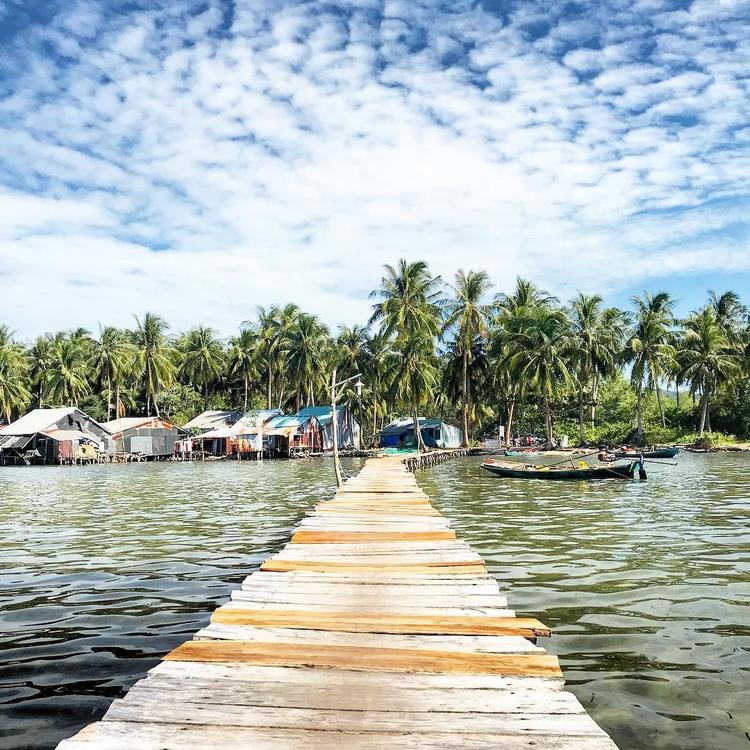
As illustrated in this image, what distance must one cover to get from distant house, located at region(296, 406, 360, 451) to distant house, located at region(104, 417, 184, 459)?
41.4 feet

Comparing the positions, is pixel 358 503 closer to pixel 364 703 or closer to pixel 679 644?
pixel 679 644

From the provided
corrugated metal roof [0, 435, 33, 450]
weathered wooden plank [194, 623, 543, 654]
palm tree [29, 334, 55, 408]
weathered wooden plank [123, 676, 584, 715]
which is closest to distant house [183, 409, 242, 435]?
corrugated metal roof [0, 435, 33, 450]

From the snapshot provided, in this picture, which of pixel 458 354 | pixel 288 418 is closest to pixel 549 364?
pixel 458 354

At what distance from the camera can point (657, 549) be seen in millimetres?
11578

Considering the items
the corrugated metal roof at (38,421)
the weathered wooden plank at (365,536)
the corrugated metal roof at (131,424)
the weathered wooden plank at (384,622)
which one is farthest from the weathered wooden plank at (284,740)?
the corrugated metal roof at (131,424)

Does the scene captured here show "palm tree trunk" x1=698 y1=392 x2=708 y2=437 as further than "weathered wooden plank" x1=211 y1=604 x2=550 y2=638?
Yes

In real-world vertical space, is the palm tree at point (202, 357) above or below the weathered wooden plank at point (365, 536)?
above

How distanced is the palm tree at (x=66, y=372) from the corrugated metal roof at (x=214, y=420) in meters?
12.0

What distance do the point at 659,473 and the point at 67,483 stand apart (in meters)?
27.6

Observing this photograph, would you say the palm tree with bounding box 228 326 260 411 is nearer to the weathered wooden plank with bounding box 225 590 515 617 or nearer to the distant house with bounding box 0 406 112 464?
the distant house with bounding box 0 406 112 464

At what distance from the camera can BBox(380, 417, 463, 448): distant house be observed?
57.4 m

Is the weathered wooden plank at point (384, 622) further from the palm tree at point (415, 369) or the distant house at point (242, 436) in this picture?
the distant house at point (242, 436)

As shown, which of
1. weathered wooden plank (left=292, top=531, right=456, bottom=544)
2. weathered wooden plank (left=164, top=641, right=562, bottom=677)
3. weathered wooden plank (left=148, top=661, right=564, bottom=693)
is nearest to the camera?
weathered wooden plank (left=148, top=661, right=564, bottom=693)

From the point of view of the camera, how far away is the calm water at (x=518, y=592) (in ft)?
17.4
